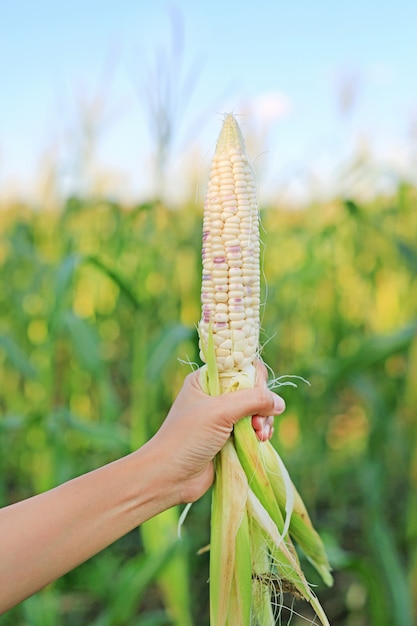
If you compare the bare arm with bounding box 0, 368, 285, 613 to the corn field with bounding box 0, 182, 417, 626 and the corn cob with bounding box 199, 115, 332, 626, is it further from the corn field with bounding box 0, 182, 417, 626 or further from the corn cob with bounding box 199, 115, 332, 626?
the corn field with bounding box 0, 182, 417, 626

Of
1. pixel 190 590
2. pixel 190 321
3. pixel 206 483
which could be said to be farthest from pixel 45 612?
pixel 206 483

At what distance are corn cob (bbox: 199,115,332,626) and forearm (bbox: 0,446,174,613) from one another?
0.11m

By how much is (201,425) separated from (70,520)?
211mm

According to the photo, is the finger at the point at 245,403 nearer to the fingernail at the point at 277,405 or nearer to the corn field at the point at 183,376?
the fingernail at the point at 277,405

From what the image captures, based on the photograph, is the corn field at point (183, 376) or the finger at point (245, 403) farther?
the corn field at point (183, 376)

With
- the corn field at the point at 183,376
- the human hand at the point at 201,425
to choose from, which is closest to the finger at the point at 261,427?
the human hand at the point at 201,425

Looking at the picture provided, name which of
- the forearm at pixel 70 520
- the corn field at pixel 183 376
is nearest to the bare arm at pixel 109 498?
the forearm at pixel 70 520

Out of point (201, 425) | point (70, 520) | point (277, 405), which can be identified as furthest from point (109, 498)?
point (277, 405)

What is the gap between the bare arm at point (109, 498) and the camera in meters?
0.90

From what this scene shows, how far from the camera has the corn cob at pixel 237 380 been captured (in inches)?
36.9

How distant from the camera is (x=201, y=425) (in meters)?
0.93

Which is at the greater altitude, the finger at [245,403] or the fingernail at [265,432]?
the finger at [245,403]

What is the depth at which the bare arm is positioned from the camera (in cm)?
90

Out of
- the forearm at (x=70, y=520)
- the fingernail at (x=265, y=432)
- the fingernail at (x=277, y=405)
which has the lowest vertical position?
the forearm at (x=70, y=520)
